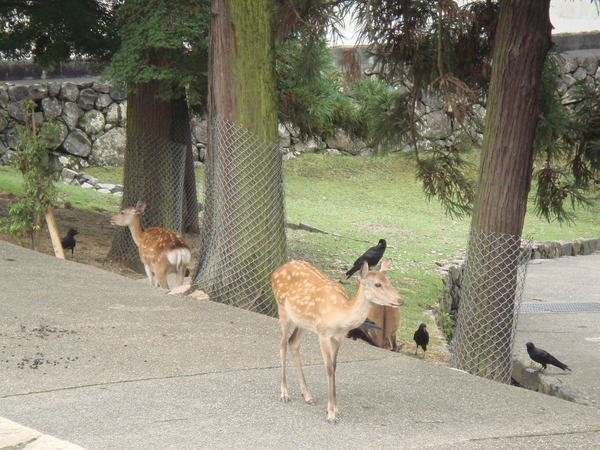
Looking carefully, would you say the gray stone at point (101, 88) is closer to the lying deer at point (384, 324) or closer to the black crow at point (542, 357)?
the lying deer at point (384, 324)

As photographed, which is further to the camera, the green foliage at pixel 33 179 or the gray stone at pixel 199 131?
the gray stone at pixel 199 131

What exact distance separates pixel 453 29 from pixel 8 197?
8.85 m

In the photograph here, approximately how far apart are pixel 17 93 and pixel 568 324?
1422 centimetres

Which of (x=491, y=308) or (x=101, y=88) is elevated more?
(x=101, y=88)

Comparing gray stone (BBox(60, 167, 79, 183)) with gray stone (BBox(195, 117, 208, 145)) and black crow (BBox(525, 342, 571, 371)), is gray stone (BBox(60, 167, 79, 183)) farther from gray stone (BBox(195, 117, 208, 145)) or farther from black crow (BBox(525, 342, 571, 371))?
black crow (BBox(525, 342, 571, 371))

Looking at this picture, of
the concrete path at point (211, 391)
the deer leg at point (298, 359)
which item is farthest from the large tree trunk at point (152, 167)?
the deer leg at point (298, 359)

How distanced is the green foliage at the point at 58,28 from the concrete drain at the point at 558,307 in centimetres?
667

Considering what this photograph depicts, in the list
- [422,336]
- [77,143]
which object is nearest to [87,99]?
[77,143]

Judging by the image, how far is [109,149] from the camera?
22781mm

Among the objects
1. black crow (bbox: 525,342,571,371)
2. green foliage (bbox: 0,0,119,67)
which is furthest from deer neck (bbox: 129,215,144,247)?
black crow (bbox: 525,342,571,371)

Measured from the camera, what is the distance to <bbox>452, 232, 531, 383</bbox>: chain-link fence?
912 cm

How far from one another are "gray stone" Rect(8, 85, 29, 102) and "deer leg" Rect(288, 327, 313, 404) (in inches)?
657

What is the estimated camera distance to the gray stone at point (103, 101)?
22.6 m

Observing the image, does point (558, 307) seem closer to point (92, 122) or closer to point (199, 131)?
point (199, 131)
